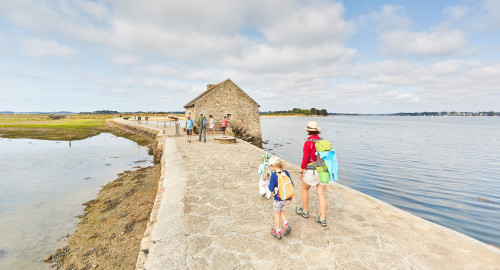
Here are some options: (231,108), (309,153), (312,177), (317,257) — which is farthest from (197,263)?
(231,108)

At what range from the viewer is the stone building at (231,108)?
22.1 m

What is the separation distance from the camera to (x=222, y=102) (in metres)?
22.8

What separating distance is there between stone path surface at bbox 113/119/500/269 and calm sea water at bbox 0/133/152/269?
452 cm

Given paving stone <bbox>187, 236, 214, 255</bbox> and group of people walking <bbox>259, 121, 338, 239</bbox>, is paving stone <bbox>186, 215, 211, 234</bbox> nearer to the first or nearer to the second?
paving stone <bbox>187, 236, 214, 255</bbox>

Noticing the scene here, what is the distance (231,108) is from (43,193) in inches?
651

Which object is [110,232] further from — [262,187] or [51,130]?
[51,130]

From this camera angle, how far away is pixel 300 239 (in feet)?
12.3

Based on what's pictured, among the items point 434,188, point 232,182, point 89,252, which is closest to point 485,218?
point 434,188

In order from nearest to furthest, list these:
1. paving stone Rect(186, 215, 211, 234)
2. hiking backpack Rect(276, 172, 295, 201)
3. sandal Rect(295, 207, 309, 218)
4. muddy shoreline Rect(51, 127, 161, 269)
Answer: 1. hiking backpack Rect(276, 172, 295, 201)
2. paving stone Rect(186, 215, 211, 234)
3. sandal Rect(295, 207, 309, 218)
4. muddy shoreline Rect(51, 127, 161, 269)

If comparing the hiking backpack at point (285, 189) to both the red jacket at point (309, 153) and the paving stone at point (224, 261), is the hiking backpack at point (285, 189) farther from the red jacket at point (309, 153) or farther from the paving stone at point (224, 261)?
the paving stone at point (224, 261)

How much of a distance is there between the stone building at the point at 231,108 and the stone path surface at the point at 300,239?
17225mm

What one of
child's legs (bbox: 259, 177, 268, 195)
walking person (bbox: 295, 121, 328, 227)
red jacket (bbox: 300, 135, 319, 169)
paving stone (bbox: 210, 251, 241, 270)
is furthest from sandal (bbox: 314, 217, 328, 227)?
paving stone (bbox: 210, 251, 241, 270)

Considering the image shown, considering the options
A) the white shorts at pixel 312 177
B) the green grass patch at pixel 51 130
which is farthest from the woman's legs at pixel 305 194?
the green grass patch at pixel 51 130

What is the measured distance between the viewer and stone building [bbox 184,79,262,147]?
22094 millimetres
